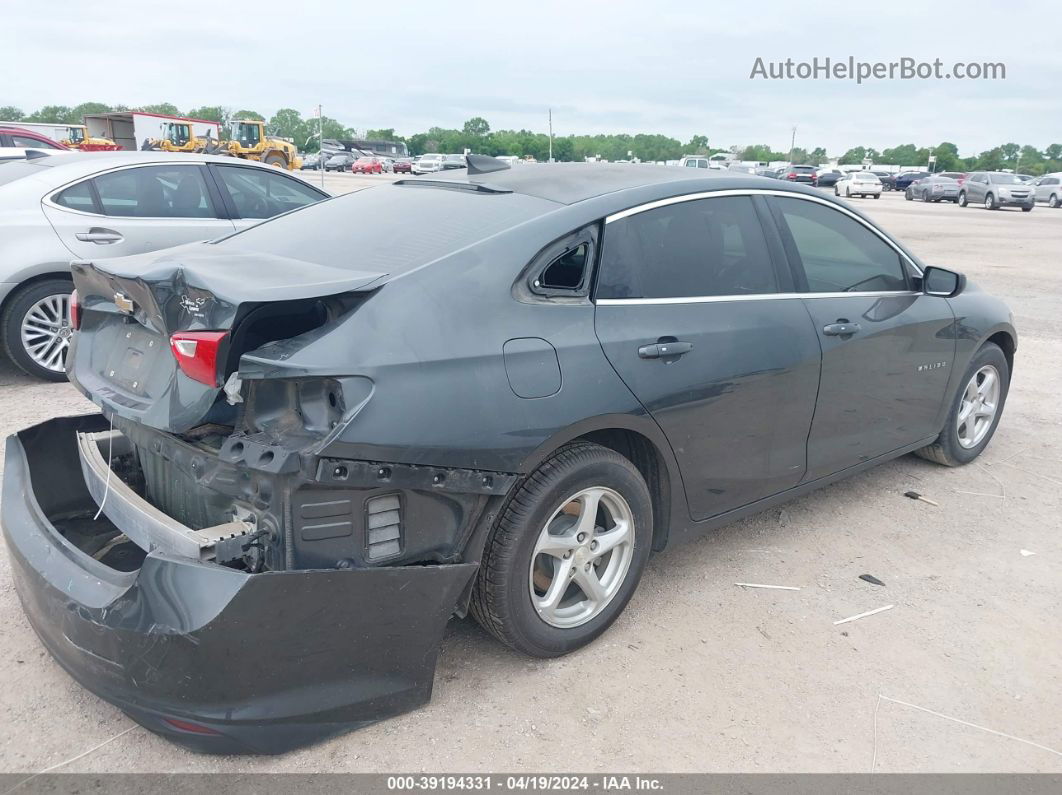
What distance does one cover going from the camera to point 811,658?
10.2ft

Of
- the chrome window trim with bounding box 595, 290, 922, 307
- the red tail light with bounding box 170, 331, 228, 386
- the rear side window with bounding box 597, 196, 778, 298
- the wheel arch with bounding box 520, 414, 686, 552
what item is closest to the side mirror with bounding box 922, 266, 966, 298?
the chrome window trim with bounding box 595, 290, 922, 307

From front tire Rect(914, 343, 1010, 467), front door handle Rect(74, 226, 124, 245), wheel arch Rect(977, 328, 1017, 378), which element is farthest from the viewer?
front door handle Rect(74, 226, 124, 245)

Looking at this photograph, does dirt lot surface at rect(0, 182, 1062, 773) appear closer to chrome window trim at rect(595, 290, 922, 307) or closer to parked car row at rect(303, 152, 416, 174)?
chrome window trim at rect(595, 290, 922, 307)

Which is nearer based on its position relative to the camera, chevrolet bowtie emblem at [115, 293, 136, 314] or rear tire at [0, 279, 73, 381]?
chevrolet bowtie emblem at [115, 293, 136, 314]

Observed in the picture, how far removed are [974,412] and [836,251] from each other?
1714 mm

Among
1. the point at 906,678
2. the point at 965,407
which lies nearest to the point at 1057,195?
the point at 965,407

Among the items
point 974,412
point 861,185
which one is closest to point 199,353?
point 974,412

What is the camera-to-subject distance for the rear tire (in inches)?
238

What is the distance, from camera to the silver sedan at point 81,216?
604 cm

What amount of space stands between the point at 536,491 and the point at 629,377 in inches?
21.0

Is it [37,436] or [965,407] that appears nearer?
[37,436]

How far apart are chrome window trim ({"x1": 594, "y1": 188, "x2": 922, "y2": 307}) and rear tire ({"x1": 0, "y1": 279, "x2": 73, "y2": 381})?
15.7ft

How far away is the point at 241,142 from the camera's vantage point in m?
43.6

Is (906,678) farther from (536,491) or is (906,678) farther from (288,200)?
(288,200)
